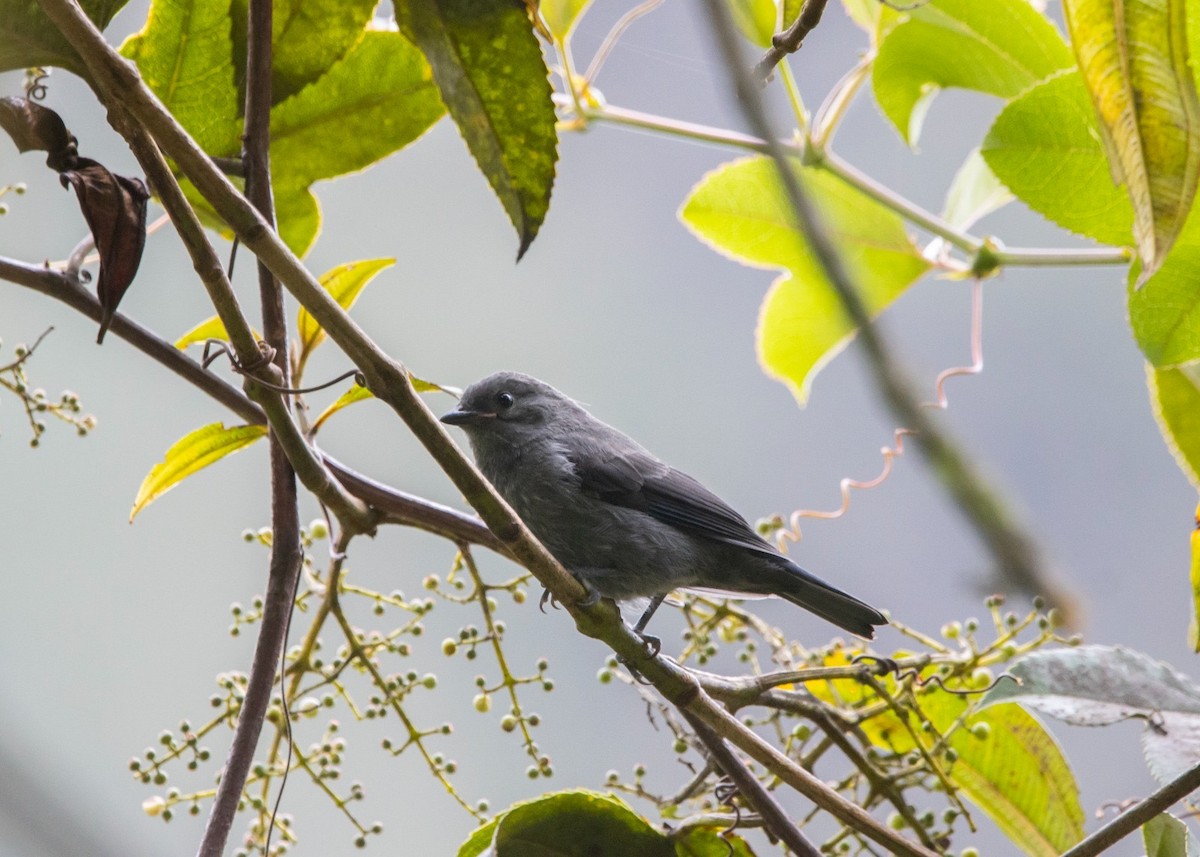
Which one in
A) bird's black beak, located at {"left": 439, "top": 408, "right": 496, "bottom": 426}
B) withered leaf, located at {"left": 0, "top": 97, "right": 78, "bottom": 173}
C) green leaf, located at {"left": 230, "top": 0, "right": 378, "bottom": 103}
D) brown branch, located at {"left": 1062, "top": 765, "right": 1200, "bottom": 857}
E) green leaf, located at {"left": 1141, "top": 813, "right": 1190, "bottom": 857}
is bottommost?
green leaf, located at {"left": 1141, "top": 813, "right": 1190, "bottom": 857}

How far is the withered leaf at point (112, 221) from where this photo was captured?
1.15 m

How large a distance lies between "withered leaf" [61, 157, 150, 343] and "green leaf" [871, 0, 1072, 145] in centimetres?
111

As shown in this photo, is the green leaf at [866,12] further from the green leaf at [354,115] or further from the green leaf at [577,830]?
the green leaf at [577,830]

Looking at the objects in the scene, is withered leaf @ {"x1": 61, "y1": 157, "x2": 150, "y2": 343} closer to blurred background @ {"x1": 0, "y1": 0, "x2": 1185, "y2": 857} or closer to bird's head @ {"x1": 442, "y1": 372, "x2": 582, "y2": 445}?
blurred background @ {"x1": 0, "y1": 0, "x2": 1185, "y2": 857}

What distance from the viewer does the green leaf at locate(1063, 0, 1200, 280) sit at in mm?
1063

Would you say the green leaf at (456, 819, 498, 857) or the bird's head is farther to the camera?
the bird's head

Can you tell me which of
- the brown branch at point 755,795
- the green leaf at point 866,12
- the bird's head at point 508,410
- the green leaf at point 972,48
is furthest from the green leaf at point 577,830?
the green leaf at point 866,12

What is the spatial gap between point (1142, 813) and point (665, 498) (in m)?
0.99

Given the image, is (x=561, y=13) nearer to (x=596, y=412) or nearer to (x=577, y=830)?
(x=596, y=412)

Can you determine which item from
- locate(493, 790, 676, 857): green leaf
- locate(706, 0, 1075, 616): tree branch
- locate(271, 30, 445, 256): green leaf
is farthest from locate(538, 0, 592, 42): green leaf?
locate(493, 790, 676, 857): green leaf

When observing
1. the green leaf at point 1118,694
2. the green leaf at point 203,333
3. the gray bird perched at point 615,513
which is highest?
the green leaf at point 203,333

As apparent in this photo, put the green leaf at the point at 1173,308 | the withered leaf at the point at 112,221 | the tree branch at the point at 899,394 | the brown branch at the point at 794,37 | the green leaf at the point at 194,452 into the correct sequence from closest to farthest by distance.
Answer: the tree branch at the point at 899,394 → the brown branch at the point at 794,37 → the withered leaf at the point at 112,221 → the green leaf at the point at 1173,308 → the green leaf at the point at 194,452

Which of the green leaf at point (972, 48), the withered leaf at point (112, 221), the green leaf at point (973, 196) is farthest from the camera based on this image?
the green leaf at point (973, 196)

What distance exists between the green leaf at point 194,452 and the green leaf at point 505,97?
0.51 metres
